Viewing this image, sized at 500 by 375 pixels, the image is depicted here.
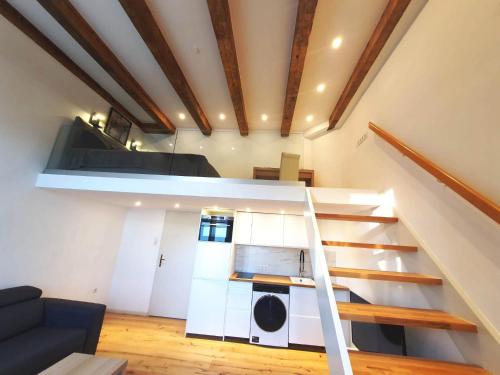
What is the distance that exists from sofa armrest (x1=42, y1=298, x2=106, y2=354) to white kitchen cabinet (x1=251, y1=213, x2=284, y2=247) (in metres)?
2.35

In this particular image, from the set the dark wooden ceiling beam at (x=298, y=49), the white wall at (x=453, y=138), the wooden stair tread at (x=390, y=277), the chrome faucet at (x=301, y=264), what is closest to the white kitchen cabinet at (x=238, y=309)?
the chrome faucet at (x=301, y=264)

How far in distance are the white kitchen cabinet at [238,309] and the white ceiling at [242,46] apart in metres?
3.29

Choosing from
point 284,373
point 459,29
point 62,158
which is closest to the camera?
point 459,29

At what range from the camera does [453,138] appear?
5.16ft

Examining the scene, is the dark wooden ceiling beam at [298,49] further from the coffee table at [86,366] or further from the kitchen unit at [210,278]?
the coffee table at [86,366]

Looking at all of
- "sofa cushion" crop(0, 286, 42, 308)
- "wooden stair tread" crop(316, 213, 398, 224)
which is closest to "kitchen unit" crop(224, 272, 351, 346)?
"wooden stair tread" crop(316, 213, 398, 224)

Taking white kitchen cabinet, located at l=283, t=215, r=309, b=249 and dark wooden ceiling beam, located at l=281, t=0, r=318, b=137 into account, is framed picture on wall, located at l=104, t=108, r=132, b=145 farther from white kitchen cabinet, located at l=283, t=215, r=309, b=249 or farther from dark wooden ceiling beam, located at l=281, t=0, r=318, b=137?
white kitchen cabinet, located at l=283, t=215, r=309, b=249

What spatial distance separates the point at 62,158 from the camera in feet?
10.0

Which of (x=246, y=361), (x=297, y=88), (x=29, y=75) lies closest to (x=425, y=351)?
(x=246, y=361)

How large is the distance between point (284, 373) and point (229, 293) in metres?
1.27

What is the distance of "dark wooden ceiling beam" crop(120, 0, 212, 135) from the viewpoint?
2.31 m

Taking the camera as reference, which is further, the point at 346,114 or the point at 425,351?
the point at 346,114

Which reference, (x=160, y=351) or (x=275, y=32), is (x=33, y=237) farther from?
(x=275, y=32)

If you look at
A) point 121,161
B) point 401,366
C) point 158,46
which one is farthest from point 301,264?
point 158,46
